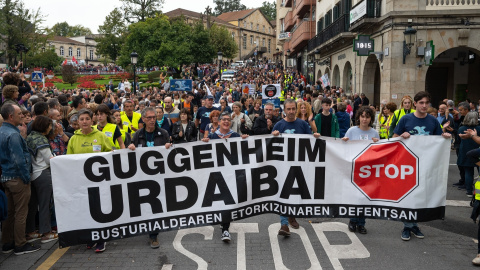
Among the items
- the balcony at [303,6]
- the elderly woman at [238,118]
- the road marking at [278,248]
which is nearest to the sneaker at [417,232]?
the road marking at [278,248]

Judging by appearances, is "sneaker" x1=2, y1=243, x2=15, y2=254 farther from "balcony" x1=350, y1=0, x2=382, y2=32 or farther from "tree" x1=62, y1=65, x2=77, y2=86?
"tree" x1=62, y1=65, x2=77, y2=86

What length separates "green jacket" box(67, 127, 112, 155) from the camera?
19.7 ft

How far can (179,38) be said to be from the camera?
50625 mm

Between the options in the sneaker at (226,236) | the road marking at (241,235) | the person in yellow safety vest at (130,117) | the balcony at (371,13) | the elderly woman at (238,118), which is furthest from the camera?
the balcony at (371,13)

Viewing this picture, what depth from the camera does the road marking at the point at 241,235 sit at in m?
5.31

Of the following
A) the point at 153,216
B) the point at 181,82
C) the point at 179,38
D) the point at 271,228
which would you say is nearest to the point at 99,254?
the point at 153,216

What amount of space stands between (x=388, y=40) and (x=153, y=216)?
51.5ft

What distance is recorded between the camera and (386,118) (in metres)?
10.7

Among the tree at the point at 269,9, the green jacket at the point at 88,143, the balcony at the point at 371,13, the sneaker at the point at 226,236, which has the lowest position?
the sneaker at the point at 226,236

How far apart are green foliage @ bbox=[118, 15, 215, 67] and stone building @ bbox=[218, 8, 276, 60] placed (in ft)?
171

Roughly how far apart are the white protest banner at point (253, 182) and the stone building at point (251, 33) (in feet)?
326

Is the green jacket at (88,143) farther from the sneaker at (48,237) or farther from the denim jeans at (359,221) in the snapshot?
the denim jeans at (359,221)

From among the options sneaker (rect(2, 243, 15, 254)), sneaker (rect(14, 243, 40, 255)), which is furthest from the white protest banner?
sneaker (rect(2, 243, 15, 254))

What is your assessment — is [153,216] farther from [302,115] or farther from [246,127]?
[246,127]
